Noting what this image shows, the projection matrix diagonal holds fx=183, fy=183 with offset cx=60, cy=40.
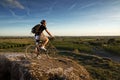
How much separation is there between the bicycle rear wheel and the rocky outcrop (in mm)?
446

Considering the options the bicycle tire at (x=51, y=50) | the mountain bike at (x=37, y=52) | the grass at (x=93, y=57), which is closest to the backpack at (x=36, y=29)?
the mountain bike at (x=37, y=52)

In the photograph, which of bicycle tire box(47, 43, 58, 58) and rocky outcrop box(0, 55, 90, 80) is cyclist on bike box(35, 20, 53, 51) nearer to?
bicycle tire box(47, 43, 58, 58)

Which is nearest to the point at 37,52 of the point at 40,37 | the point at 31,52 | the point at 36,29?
the point at 31,52

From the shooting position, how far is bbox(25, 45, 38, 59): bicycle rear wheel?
1059 centimetres

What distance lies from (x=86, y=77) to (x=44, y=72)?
93.3 inches

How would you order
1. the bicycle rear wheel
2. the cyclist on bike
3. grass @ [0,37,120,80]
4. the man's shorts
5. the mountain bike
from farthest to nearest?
grass @ [0,37,120,80] < the bicycle rear wheel < the mountain bike < the man's shorts < the cyclist on bike

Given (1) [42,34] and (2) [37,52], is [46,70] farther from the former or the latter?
(1) [42,34]

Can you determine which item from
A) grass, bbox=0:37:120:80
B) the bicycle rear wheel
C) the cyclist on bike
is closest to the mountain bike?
the bicycle rear wheel

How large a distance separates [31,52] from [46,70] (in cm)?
247

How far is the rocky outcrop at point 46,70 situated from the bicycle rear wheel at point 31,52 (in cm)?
45

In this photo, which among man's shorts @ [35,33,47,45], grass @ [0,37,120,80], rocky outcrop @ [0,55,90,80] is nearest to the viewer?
rocky outcrop @ [0,55,90,80]

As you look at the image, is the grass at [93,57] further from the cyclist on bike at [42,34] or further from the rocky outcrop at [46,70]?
the rocky outcrop at [46,70]

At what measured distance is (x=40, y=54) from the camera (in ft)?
35.0

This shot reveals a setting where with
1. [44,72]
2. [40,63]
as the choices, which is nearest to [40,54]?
[40,63]
